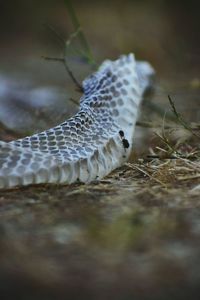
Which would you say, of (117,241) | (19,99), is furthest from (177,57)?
(117,241)

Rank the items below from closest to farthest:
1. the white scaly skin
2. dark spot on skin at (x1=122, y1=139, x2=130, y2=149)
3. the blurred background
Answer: the white scaly skin
dark spot on skin at (x1=122, y1=139, x2=130, y2=149)
the blurred background

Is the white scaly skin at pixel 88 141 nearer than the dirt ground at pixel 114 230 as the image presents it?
No

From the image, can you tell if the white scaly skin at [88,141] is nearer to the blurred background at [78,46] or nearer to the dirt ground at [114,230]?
the dirt ground at [114,230]

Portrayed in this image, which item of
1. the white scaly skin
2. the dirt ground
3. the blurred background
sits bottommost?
the dirt ground

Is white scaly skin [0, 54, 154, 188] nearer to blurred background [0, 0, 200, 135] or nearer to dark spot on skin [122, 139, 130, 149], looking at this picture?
dark spot on skin [122, 139, 130, 149]

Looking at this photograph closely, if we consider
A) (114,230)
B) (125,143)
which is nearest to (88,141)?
(125,143)

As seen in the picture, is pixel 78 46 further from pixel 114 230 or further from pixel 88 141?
pixel 114 230

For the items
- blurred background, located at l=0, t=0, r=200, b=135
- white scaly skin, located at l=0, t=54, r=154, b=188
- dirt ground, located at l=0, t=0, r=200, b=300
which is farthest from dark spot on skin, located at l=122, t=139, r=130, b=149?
blurred background, located at l=0, t=0, r=200, b=135

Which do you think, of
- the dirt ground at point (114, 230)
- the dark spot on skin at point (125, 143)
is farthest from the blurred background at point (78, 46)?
the dark spot on skin at point (125, 143)
